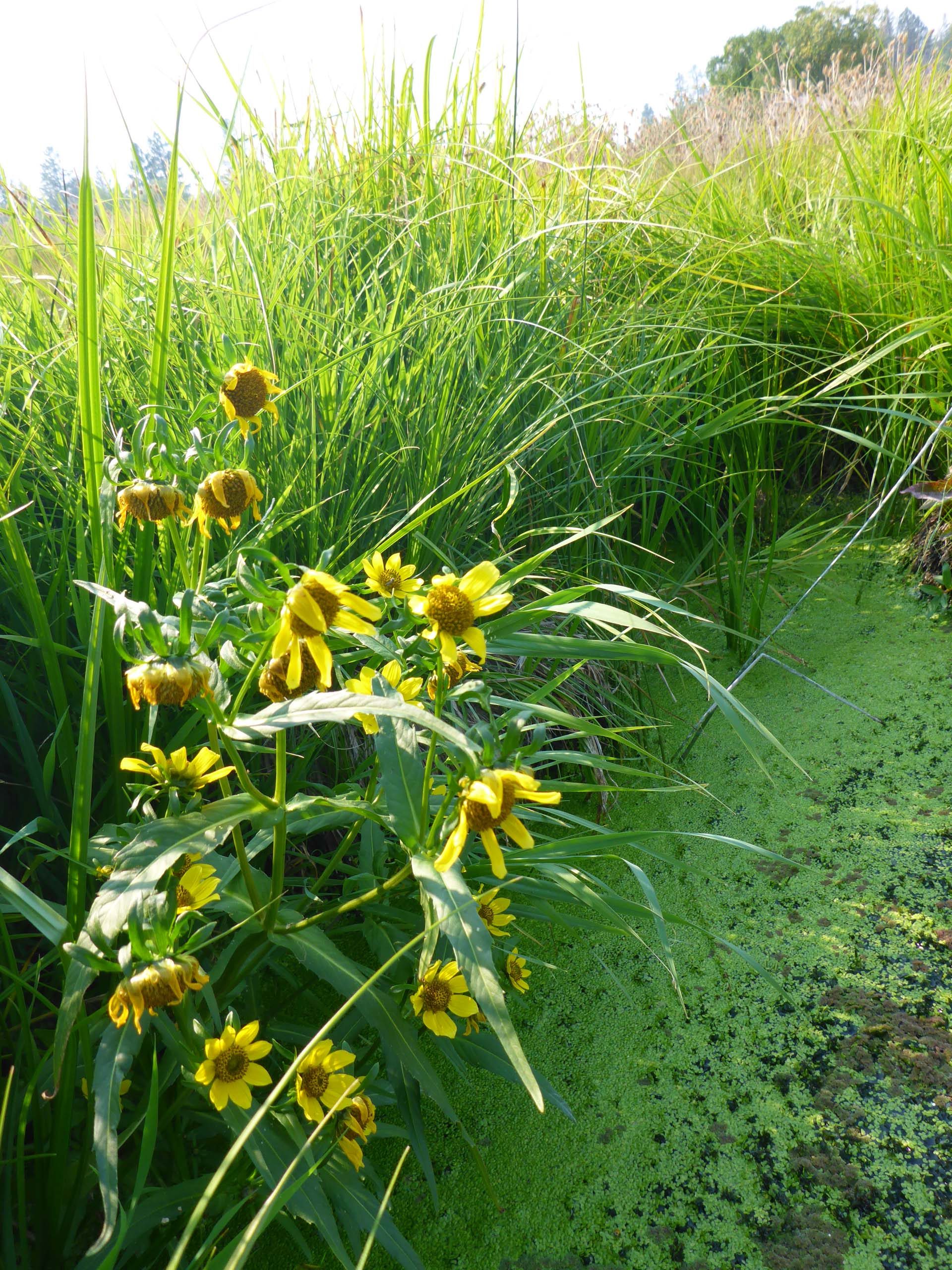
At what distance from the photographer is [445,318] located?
133 cm

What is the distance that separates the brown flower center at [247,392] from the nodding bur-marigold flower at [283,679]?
9.3 inches

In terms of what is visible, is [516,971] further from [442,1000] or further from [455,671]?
[455,671]

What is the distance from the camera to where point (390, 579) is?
738mm

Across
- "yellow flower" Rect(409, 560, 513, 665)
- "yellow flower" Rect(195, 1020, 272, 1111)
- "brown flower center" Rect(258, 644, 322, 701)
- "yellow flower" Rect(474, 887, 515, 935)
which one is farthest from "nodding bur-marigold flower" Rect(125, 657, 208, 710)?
"yellow flower" Rect(474, 887, 515, 935)

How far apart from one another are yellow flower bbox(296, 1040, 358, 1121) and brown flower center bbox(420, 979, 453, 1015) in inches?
3.2

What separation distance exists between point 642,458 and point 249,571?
3.56 ft

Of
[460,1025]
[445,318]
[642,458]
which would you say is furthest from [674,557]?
[460,1025]

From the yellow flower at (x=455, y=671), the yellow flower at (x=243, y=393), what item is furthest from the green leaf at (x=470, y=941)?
the yellow flower at (x=243, y=393)

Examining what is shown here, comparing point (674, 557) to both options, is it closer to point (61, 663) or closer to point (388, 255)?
point (388, 255)

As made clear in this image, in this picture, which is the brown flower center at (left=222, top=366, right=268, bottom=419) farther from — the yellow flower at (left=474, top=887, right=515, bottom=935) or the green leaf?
the yellow flower at (left=474, top=887, right=515, bottom=935)

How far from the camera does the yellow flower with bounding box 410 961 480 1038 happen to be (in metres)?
0.70

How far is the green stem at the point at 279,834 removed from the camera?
60 centimetres

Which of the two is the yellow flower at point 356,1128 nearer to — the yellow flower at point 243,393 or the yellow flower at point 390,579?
the yellow flower at point 390,579

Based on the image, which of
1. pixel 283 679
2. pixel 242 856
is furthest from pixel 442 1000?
pixel 283 679
